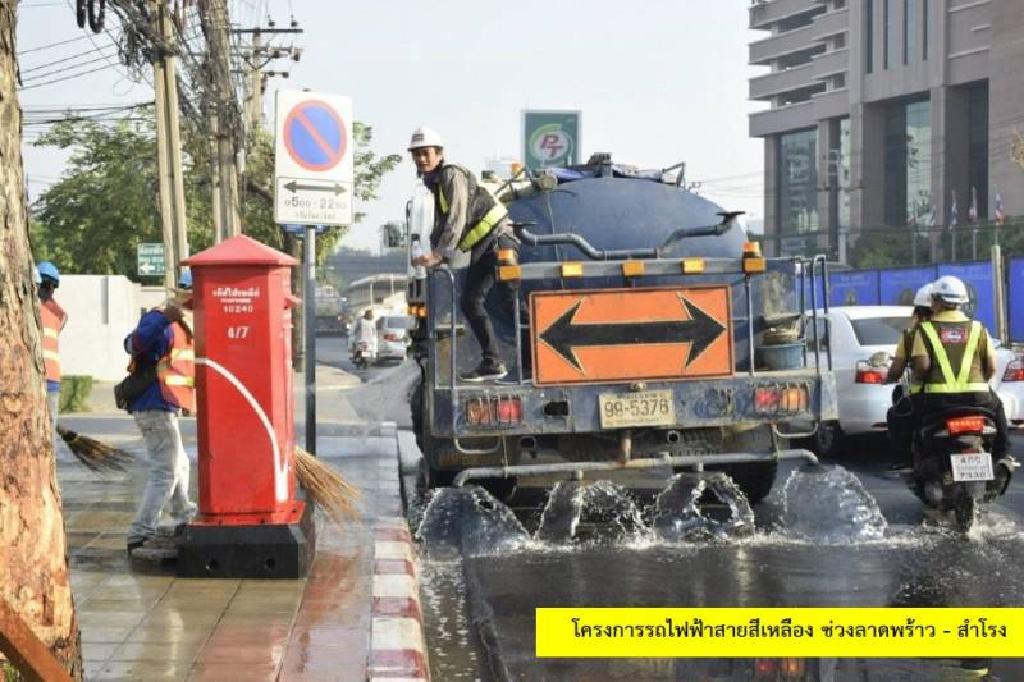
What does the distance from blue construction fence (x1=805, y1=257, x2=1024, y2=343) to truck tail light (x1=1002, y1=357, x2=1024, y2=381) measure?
10.0m

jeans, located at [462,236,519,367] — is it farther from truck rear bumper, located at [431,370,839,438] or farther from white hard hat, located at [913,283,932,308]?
white hard hat, located at [913,283,932,308]

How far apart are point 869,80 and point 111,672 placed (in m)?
108

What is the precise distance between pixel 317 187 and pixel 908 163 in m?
102

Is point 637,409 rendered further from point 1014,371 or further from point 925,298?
point 1014,371

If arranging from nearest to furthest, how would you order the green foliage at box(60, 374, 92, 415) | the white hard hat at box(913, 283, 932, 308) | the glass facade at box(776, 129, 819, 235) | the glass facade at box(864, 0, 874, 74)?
the white hard hat at box(913, 283, 932, 308)
the green foliage at box(60, 374, 92, 415)
the glass facade at box(864, 0, 874, 74)
the glass facade at box(776, 129, 819, 235)

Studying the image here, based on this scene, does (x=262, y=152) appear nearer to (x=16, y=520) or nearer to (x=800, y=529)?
(x=800, y=529)

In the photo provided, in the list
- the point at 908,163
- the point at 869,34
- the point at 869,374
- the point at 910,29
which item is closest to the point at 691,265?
the point at 869,374

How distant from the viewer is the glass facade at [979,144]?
98.9m

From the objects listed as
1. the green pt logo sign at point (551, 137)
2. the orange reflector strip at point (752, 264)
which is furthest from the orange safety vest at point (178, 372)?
the green pt logo sign at point (551, 137)

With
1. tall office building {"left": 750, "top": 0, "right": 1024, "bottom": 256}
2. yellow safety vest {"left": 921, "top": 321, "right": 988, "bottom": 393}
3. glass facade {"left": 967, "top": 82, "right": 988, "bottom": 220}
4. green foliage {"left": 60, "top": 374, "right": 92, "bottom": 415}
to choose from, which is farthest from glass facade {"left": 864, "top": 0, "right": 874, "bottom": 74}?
yellow safety vest {"left": 921, "top": 321, "right": 988, "bottom": 393}

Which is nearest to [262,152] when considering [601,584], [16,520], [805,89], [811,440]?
[811,440]

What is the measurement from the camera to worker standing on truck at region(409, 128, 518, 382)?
10031 millimetres

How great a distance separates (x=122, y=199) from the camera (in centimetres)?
4575
